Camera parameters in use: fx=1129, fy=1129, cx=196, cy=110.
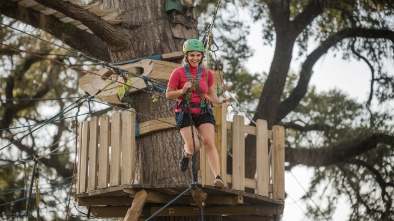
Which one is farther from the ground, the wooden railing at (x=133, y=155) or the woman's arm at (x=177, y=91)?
the woman's arm at (x=177, y=91)

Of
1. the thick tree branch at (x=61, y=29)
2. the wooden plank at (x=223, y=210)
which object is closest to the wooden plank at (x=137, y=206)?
the wooden plank at (x=223, y=210)

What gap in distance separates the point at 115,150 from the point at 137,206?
0.62m

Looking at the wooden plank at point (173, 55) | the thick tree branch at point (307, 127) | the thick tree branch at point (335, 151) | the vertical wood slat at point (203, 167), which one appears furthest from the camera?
the thick tree branch at point (307, 127)

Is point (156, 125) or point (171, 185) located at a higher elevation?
point (156, 125)

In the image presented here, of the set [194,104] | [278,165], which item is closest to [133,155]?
[194,104]

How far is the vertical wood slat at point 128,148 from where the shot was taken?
10.5 meters

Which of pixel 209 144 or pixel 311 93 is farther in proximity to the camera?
pixel 311 93

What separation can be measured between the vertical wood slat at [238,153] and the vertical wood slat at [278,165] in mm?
582

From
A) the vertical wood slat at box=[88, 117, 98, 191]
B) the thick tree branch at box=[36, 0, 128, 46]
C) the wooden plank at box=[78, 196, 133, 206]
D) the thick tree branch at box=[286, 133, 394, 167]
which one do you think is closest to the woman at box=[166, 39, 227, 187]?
the vertical wood slat at box=[88, 117, 98, 191]

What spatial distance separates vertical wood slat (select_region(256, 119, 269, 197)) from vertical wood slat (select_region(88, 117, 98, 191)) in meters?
1.56

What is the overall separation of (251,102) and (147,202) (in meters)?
6.99

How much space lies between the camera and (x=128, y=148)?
34.5 ft

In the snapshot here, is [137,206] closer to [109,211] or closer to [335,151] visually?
[109,211]

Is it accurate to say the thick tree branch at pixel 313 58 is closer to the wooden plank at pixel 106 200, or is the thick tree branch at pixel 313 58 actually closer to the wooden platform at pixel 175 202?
the wooden platform at pixel 175 202
